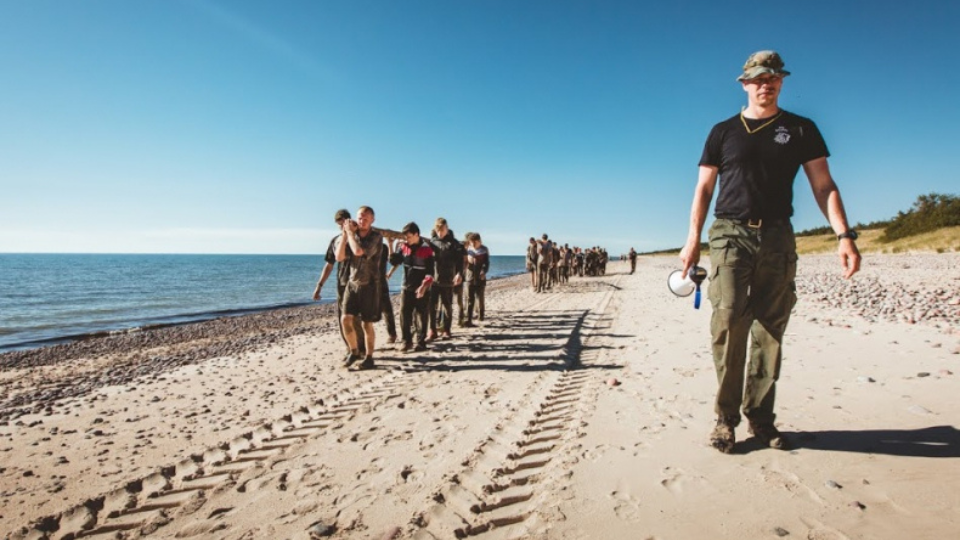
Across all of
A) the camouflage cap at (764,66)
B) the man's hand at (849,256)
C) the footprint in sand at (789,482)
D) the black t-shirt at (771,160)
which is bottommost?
the footprint in sand at (789,482)

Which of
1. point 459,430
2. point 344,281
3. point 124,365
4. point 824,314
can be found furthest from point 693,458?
point 124,365

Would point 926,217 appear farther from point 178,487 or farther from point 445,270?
point 178,487

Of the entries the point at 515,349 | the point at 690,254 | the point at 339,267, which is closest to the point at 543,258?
the point at 515,349

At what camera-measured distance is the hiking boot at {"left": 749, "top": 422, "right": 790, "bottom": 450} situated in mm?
2959

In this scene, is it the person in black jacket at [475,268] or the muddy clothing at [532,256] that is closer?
the person in black jacket at [475,268]

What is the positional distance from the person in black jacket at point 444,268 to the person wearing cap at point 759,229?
6.23 meters

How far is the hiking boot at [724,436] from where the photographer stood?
295 cm

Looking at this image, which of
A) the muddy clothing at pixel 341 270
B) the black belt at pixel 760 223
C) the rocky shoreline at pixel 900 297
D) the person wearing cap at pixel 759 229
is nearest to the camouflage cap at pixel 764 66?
the person wearing cap at pixel 759 229

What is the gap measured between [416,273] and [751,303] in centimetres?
590

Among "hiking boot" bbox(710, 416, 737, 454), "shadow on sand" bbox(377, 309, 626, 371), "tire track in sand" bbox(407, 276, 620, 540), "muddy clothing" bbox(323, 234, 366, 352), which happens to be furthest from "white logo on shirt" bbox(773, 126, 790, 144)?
"muddy clothing" bbox(323, 234, 366, 352)

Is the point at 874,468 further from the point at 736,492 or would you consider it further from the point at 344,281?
the point at 344,281

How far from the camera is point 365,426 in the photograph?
4.14 m

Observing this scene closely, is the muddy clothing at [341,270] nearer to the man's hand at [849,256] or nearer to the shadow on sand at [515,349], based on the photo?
the shadow on sand at [515,349]

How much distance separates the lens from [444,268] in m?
8.88
